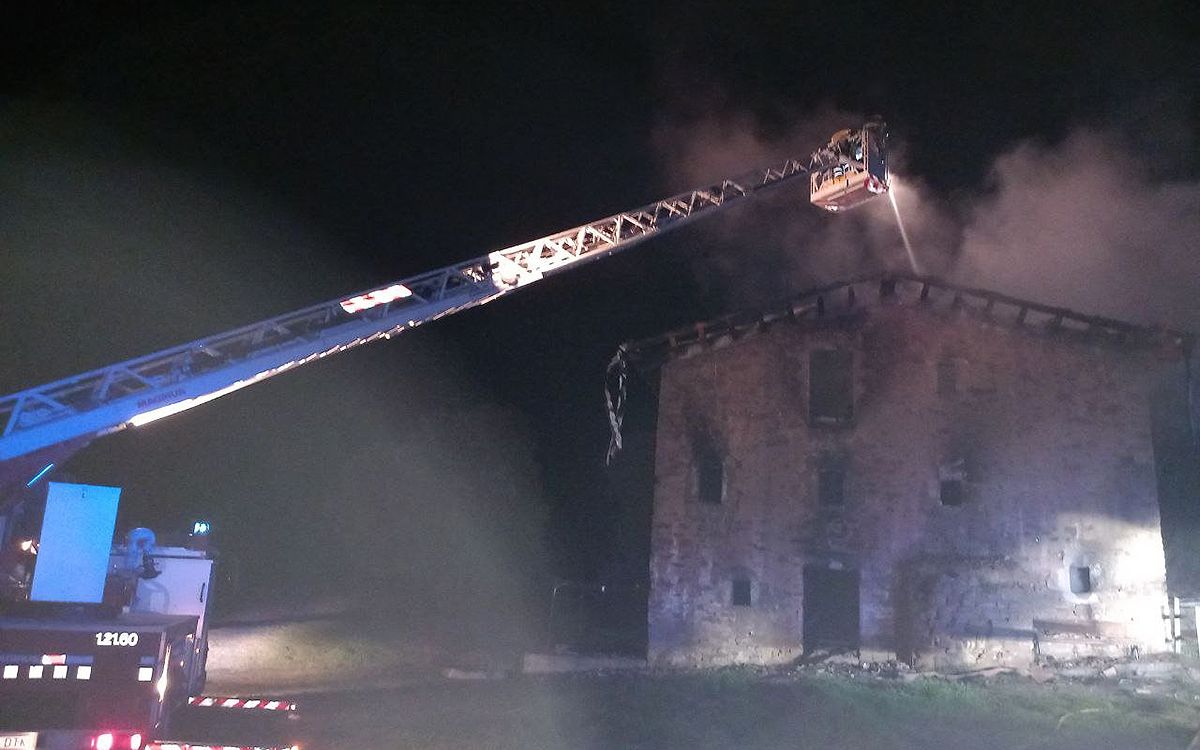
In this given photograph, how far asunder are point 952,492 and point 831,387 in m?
3.34

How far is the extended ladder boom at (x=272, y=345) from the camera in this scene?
721 cm

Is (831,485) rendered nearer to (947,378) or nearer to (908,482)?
(908,482)

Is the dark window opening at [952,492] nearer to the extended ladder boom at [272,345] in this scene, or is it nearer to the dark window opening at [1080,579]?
the dark window opening at [1080,579]

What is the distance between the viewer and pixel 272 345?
873 centimetres

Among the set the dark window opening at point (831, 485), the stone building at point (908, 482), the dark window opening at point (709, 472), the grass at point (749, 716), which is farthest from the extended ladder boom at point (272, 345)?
the dark window opening at point (831, 485)

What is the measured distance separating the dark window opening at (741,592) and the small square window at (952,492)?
4504 millimetres

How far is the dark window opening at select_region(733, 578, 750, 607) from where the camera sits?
58.3ft

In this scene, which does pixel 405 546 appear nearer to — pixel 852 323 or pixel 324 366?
pixel 324 366

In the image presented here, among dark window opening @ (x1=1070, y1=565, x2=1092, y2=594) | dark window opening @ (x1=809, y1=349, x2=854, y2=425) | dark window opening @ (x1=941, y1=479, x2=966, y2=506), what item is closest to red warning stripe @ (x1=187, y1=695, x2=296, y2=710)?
dark window opening @ (x1=809, y1=349, x2=854, y2=425)

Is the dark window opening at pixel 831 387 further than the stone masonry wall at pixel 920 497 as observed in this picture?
Yes

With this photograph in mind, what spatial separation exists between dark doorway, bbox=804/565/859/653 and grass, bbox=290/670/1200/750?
2.35 metres

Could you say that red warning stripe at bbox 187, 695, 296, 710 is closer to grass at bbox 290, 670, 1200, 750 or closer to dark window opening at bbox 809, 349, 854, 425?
grass at bbox 290, 670, 1200, 750

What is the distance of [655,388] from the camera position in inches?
789

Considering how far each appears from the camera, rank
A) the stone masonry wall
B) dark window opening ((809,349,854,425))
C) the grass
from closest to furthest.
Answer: the grass, the stone masonry wall, dark window opening ((809,349,854,425))
